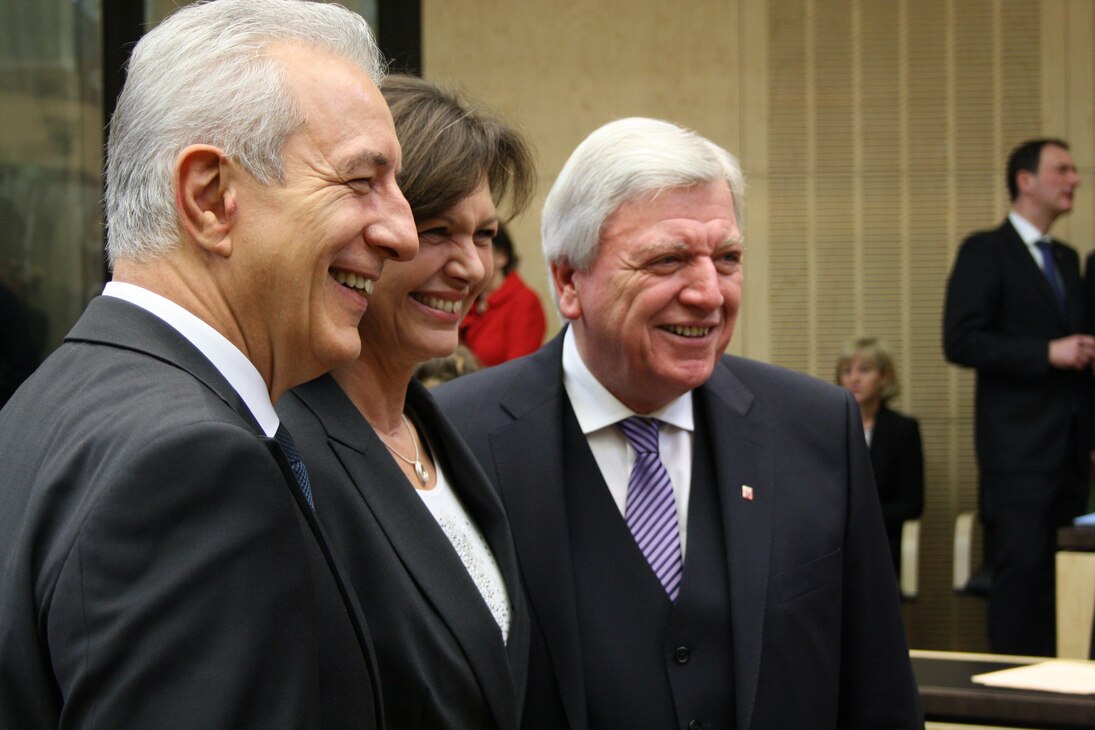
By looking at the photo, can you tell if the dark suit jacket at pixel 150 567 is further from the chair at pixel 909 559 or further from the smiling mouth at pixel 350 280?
the chair at pixel 909 559

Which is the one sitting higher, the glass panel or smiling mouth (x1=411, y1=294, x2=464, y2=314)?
the glass panel

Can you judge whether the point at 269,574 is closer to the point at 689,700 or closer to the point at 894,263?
the point at 689,700

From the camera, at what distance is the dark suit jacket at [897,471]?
660cm

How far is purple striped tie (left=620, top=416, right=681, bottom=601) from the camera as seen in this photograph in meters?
2.26

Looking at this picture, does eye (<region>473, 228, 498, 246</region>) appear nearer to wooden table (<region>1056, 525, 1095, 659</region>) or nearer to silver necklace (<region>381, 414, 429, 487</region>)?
silver necklace (<region>381, 414, 429, 487</region>)

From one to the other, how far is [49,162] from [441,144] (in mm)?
5632

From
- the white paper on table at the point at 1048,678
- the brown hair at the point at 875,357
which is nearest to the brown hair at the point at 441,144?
the white paper on table at the point at 1048,678

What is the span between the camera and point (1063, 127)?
7000 millimetres

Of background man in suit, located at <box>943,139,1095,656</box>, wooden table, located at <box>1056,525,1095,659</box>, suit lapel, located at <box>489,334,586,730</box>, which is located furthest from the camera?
background man in suit, located at <box>943,139,1095,656</box>

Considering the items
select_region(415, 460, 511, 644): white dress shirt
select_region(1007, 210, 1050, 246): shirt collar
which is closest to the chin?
select_region(415, 460, 511, 644): white dress shirt

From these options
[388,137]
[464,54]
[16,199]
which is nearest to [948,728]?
[388,137]

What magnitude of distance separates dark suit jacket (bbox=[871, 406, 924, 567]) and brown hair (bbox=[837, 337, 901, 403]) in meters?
0.16

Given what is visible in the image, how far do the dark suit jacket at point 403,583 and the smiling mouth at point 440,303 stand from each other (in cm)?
18

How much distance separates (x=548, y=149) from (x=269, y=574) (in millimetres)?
6116
